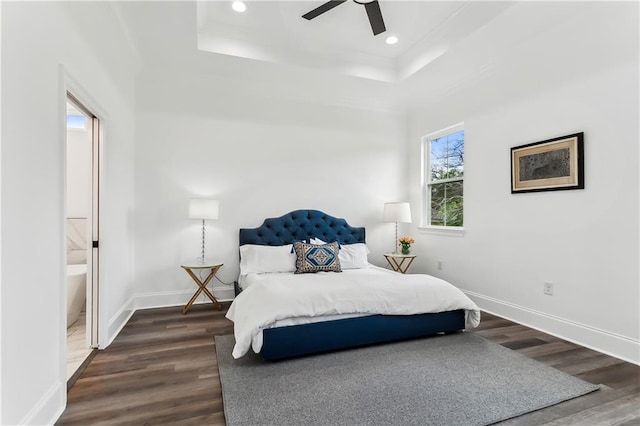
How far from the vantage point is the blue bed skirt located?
2527mm

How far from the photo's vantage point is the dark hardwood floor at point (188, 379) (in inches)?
73.4

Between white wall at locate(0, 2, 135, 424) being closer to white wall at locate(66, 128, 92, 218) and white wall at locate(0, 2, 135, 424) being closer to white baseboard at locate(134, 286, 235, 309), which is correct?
white baseboard at locate(134, 286, 235, 309)

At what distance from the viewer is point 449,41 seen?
3.46 metres

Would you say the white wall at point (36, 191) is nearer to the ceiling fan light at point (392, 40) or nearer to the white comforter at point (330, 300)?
the white comforter at point (330, 300)

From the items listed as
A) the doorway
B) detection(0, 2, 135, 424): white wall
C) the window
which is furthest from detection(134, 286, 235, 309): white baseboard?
the window

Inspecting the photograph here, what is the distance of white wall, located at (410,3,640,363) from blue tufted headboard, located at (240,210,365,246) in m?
1.59

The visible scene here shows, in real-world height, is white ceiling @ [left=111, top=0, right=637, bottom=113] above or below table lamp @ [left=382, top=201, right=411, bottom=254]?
above

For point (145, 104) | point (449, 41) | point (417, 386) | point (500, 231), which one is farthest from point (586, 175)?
point (145, 104)

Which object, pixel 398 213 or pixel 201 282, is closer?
pixel 201 282

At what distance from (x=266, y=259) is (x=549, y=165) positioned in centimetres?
320

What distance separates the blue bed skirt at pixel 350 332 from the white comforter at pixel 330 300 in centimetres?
6

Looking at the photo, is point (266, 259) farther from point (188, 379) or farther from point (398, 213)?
point (398, 213)

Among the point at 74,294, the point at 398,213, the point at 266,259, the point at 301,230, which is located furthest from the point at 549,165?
the point at 74,294

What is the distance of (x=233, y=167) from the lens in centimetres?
445
